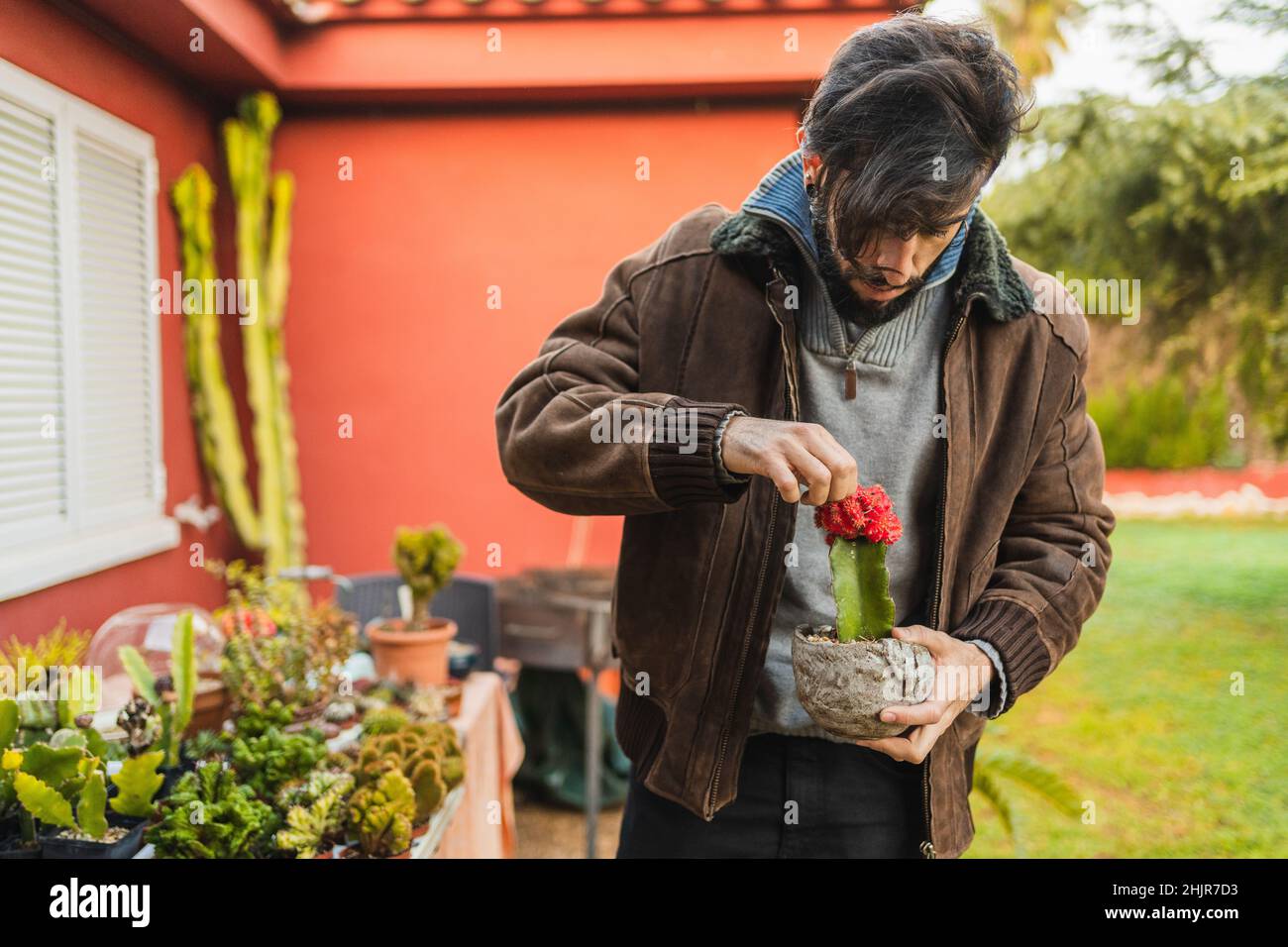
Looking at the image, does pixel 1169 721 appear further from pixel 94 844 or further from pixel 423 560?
pixel 94 844

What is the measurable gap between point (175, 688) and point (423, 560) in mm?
845

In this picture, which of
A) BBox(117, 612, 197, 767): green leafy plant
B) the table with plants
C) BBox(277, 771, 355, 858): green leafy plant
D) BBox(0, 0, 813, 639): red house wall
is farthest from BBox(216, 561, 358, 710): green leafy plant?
BBox(0, 0, 813, 639): red house wall

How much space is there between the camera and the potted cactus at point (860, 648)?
1.22 m

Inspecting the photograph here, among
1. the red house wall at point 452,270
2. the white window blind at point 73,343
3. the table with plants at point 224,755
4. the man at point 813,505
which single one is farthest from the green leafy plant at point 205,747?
the red house wall at point 452,270

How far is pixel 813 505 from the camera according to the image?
131cm

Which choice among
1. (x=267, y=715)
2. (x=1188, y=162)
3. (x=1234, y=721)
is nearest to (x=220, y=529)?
(x=267, y=715)

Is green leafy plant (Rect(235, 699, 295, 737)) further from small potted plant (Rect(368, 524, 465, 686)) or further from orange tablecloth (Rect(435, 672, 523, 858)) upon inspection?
small potted plant (Rect(368, 524, 465, 686))

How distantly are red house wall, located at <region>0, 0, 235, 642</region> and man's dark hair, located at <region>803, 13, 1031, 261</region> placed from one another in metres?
3.00

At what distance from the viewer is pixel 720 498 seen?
1216mm

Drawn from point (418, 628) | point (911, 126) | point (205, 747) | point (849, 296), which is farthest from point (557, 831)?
point (911, 126)

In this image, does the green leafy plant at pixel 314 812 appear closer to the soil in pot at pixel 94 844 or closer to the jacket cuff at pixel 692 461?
the soil in pot at pixel 94 844

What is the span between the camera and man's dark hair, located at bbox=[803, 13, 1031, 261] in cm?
114

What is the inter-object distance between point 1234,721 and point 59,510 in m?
6.45
